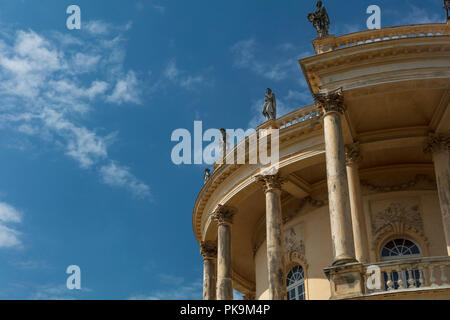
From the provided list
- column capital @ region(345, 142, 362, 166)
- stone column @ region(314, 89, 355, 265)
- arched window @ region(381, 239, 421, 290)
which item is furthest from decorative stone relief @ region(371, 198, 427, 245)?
stone column @ region(314, 89, 355, 265)

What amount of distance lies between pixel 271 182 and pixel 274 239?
260 cm

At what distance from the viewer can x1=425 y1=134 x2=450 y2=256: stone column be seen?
21.2 metres

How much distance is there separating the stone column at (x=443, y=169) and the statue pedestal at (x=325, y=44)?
5.52 metres

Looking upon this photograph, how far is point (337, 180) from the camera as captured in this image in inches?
727

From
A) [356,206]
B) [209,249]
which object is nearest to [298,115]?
[356,206]

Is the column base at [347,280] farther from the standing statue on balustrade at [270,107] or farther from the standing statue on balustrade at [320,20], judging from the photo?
the standing statue on balustrade at [270,107]

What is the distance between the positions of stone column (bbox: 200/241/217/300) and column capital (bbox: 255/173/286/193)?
677 cm

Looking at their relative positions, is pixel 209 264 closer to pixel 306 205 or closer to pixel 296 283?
pixel 296 283

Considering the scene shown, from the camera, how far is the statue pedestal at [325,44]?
21.5 metres

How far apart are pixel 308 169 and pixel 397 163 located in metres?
3.88
